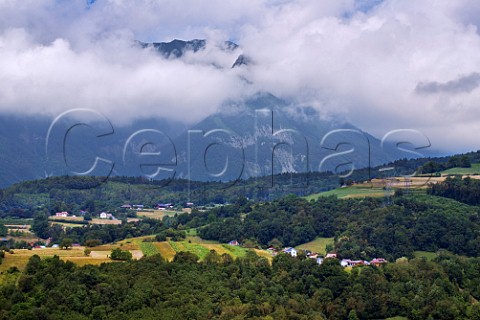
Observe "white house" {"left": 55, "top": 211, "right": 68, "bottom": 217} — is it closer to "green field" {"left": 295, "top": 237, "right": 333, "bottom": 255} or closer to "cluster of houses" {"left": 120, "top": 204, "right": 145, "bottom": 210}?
"cluster of houses" {"left": 120, "top": 204, "right": 145, "bottom": 210}

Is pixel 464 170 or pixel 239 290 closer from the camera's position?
pixel 239 290

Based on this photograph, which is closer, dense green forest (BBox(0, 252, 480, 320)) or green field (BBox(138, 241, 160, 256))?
dense green forest (BBox(0, 252, 480, 320))

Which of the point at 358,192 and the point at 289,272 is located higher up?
the point at 358,192

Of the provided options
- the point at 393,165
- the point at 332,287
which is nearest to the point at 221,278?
the point at 332,287

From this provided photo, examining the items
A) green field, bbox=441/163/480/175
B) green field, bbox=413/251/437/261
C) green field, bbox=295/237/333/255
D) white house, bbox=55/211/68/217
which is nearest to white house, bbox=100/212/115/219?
white house, bbox=55/211/68/217

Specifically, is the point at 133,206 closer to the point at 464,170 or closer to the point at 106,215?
the point at 106,215

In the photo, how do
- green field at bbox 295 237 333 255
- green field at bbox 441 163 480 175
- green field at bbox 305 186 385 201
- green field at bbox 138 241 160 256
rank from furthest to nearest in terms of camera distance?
green field at bbox 441 163 480 175
green field at bbox 305 186 385 201
green field at bbox 295 237 333 255
green field at bbox 138 241 160 256

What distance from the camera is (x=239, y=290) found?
5500 centimetres

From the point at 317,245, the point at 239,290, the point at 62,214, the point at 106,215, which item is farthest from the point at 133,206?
the point at 239,290

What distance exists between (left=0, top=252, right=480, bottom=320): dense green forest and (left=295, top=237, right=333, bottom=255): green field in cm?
2189

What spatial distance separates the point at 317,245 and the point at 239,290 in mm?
38425

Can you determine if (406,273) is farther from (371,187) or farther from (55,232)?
(55,232)

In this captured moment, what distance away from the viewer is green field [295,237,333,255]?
89.3m

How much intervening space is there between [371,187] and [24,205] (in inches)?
2884
